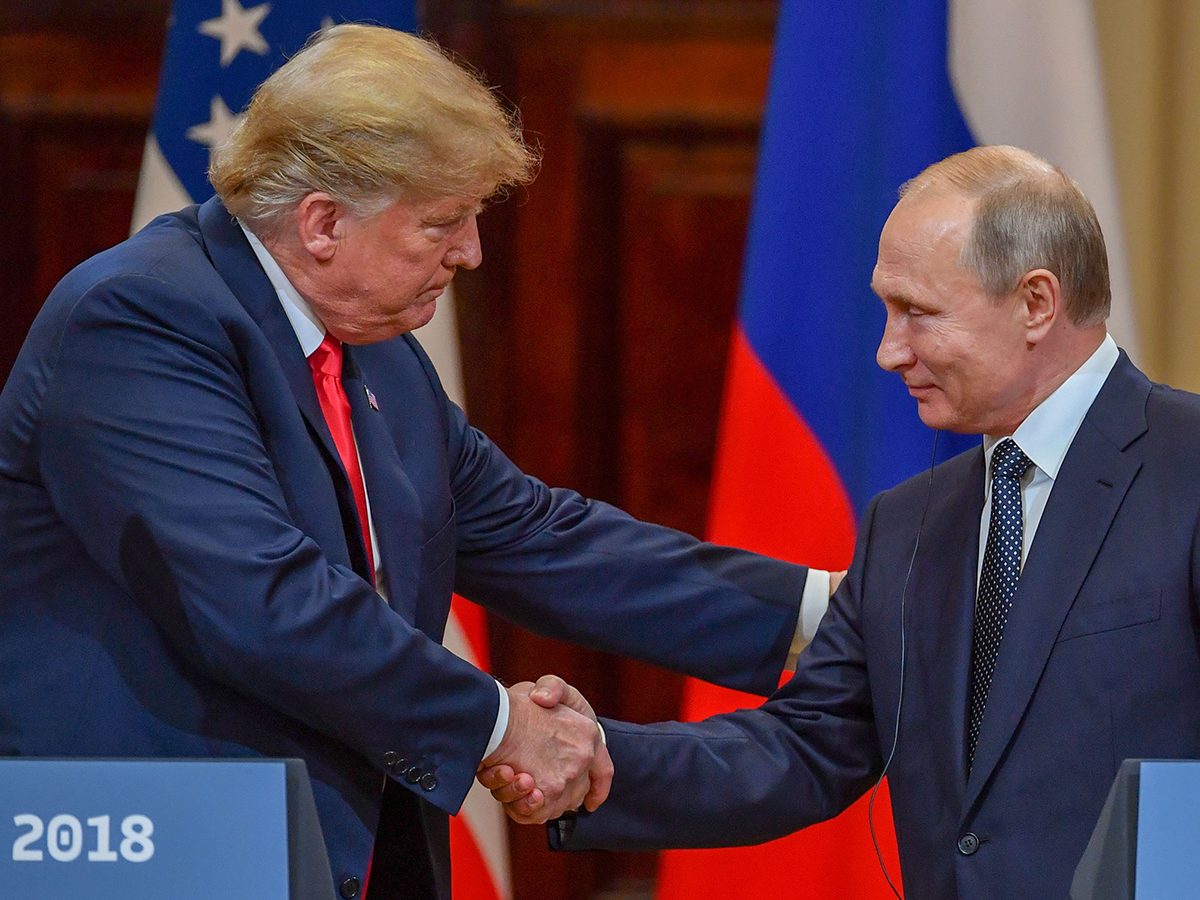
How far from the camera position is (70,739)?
185 cm

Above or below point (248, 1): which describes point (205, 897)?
below

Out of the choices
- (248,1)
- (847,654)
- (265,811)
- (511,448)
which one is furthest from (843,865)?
(248,1)

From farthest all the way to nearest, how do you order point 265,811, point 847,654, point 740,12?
1. point 740,12
2. point 847,654
3. point 265,811

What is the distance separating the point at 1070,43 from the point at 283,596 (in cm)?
150

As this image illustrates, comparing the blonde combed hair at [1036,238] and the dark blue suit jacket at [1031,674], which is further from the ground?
the blonde combed hair at [1036,238]

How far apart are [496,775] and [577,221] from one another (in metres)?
1.56

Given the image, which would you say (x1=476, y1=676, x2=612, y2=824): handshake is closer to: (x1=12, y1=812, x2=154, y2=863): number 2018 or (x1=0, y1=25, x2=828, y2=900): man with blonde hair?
(x1=0, y1=25, x2=828, y2=900): man with blonde hair

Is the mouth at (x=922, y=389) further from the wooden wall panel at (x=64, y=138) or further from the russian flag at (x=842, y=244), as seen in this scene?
the wooden wall panel at (x=64, y=138)

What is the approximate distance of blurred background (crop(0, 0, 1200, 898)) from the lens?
3291 millimetres

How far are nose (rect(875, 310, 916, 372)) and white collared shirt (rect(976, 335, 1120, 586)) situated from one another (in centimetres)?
15

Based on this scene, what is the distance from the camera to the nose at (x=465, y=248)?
205 cm

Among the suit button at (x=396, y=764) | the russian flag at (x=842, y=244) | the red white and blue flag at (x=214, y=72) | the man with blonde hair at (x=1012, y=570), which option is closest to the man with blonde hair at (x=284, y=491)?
the suit button at (x=396, y=764)

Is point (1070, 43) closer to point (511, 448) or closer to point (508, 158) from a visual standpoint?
point (508, 158)

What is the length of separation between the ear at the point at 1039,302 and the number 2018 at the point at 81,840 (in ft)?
3.60
